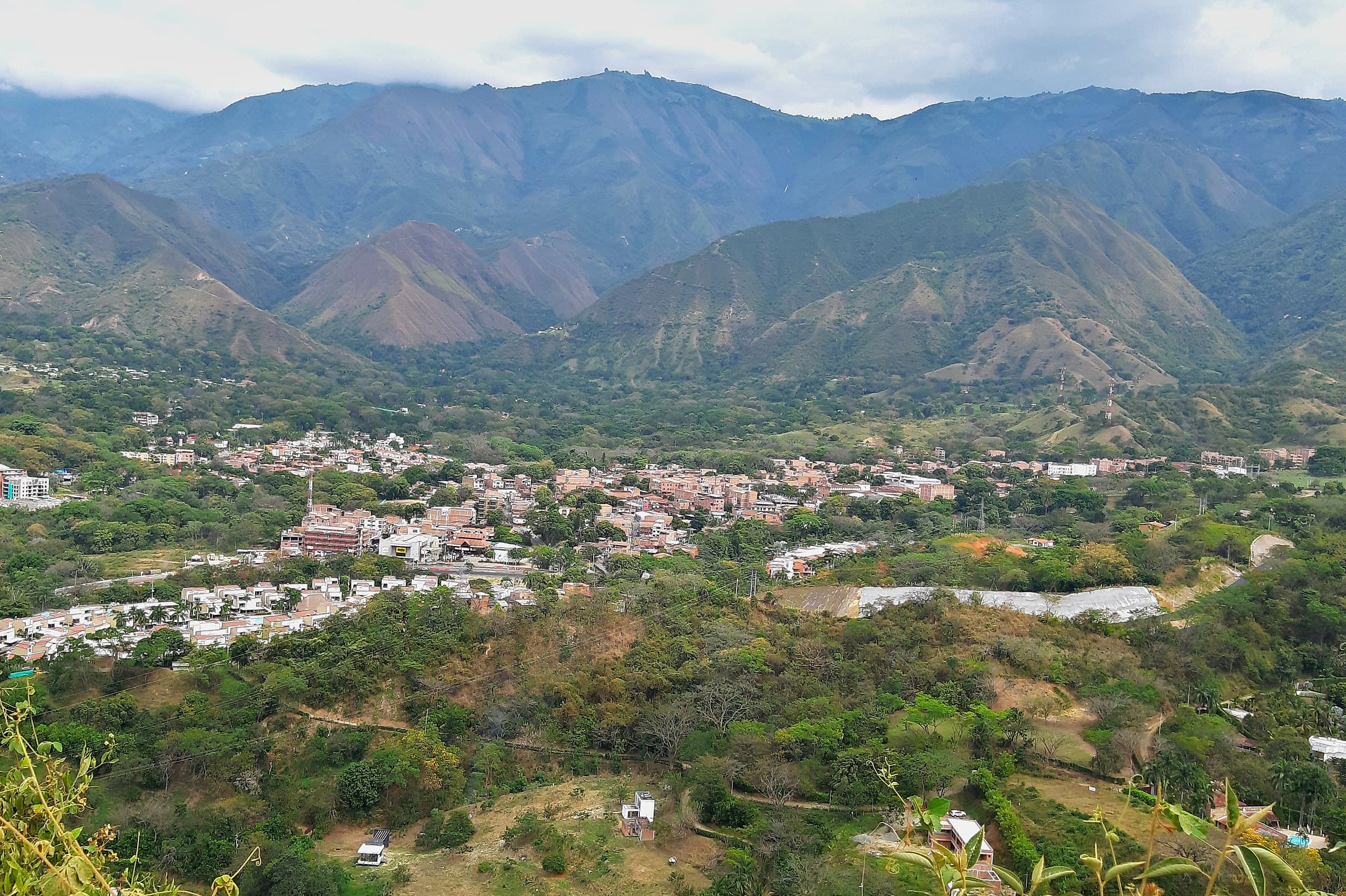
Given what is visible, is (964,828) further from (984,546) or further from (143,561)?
(143,561)

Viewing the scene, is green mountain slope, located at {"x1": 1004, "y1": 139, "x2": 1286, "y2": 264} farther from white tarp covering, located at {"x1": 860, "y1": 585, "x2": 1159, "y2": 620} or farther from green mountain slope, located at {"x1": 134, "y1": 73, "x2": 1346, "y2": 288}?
white tarp covering, located at {"x1": 860, "y1": 585, "x2": 1159, "y2": 620}

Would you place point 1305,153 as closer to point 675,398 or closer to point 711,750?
point 675,398

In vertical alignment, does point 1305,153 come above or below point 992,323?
above

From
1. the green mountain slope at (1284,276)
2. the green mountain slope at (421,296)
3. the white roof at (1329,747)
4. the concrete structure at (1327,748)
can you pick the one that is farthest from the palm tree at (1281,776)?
the green mountain slope at (421,296)

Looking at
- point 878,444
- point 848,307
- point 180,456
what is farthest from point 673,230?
point 180,456

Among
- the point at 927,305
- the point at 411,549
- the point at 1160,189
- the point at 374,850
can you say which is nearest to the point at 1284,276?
the point at 927,305
